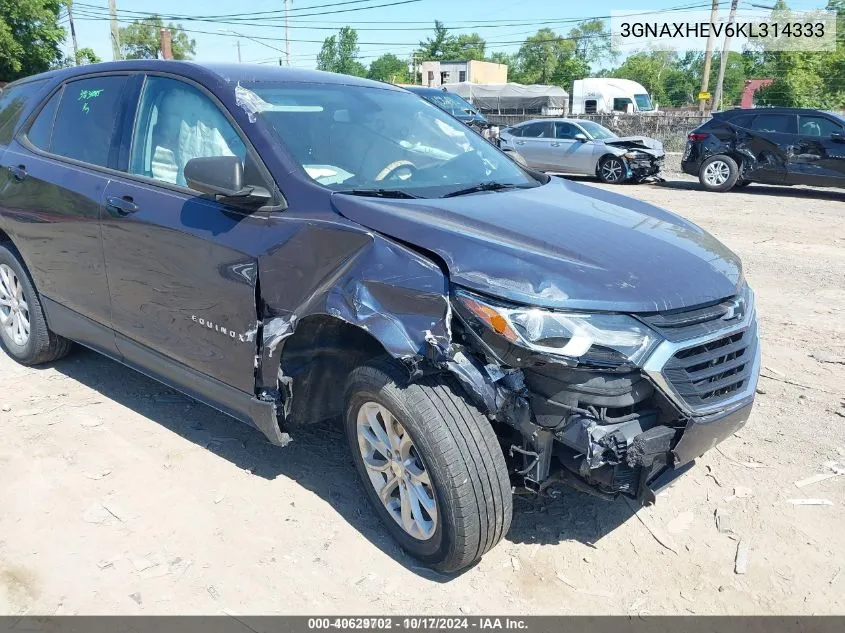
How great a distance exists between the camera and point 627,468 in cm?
253

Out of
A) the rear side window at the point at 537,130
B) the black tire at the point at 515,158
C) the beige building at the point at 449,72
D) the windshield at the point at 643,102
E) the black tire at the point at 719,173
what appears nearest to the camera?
the black tire at the point at 515,158

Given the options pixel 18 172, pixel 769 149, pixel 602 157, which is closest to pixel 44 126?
pixel 18 172

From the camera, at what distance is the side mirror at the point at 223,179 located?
9.50 feet

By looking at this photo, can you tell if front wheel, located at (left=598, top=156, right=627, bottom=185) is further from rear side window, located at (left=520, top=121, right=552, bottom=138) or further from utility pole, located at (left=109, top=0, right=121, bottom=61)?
utility pole, located at (left=109, top=0, right=121, bottom=61)

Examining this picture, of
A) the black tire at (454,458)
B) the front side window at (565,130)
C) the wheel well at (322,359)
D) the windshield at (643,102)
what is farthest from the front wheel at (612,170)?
the windshield at (643,102)

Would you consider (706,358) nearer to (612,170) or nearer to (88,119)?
(88,119)

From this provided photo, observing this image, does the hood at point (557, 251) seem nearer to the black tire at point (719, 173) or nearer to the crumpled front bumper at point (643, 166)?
the black tire at point (719, 173)

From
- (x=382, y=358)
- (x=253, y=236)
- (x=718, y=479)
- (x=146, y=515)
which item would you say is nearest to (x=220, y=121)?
(x=253, y=236)

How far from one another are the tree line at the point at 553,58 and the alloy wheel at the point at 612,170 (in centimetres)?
2135

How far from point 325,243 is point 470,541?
1.26 meters

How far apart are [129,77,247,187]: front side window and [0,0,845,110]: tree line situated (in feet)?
105

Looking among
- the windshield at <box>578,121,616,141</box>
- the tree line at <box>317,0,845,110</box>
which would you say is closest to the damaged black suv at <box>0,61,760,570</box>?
the windshield at <box>578,121,616,141</box>
